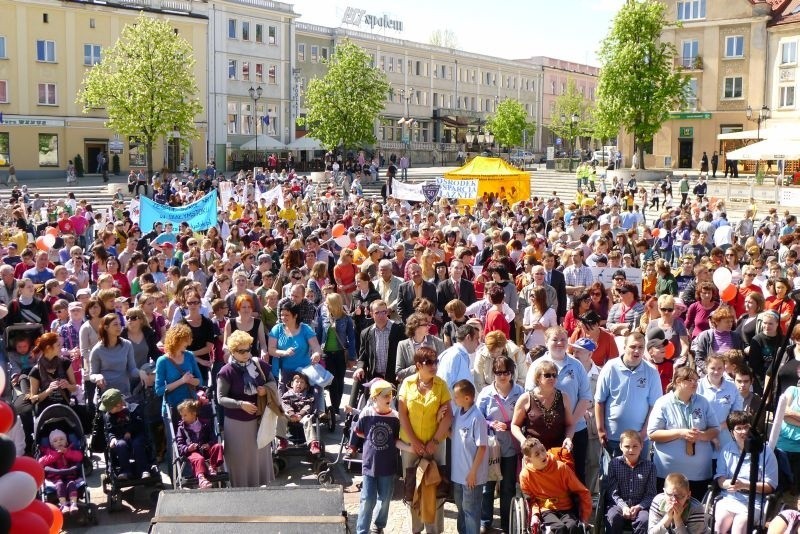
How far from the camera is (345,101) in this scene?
5353 cm

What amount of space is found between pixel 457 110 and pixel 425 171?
1128 inches

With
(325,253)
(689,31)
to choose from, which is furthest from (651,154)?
(325,253)

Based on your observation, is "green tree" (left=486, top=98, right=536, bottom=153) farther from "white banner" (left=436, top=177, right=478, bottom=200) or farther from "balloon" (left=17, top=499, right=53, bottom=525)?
"balloon" (left=17, top=499, right=53, bottom=525)

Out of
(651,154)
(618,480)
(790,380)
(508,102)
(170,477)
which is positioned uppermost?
(508,102)

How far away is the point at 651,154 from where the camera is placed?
6088 centimetres

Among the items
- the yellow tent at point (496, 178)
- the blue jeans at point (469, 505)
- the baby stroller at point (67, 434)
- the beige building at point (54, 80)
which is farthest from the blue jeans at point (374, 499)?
the beige building at point (54, 80)

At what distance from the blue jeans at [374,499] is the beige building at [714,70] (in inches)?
2028

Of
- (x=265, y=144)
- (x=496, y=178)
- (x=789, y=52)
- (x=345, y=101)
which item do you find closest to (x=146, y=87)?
(x=345, y=101)

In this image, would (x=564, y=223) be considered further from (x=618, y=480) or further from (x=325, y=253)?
(x=618, y=480)

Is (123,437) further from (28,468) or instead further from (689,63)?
(689,63)

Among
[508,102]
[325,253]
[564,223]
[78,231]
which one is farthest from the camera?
[508,102]

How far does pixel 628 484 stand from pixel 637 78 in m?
46.5

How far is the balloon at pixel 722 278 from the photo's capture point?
473 inches

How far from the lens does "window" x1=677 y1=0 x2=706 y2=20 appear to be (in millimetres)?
57250
